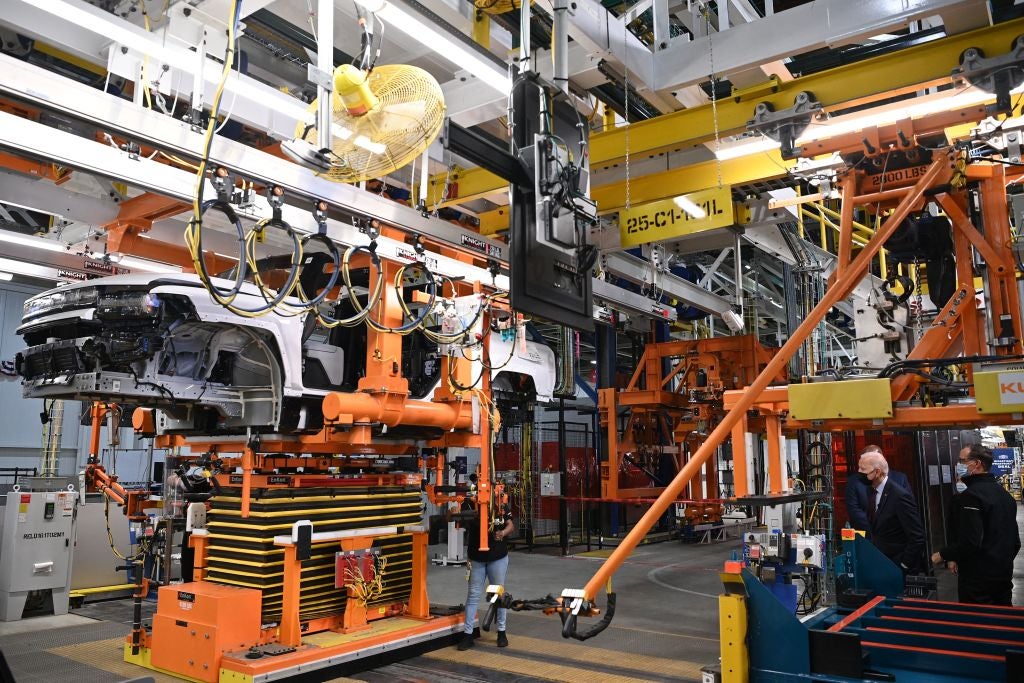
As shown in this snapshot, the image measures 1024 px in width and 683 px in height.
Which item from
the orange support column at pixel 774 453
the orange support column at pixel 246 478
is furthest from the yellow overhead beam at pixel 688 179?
the orange support column at pixel 246 478

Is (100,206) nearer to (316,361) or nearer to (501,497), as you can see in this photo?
(316,361)

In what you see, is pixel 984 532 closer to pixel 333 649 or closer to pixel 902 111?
pixel 902 111

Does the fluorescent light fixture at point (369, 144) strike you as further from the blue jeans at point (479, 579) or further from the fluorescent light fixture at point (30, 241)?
the fluorescent light fixture at point (30, 241)

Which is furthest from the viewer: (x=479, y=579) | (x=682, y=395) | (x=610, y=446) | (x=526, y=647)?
(x=682, y=395)

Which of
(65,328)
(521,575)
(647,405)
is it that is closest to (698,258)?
(647,405)

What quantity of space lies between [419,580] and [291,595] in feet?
4.96

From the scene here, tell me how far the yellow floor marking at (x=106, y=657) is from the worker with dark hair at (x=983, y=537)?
645 cm

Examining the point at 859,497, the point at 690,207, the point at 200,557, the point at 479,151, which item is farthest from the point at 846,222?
the point at 200,557

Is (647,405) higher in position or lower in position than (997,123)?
lower

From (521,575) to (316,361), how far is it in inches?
218

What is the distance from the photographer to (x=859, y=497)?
7.13 meters

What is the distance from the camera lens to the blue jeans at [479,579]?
23.3 ft

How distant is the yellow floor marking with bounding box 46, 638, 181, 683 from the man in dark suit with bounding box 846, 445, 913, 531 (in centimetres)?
604

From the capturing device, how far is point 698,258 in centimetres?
1386
